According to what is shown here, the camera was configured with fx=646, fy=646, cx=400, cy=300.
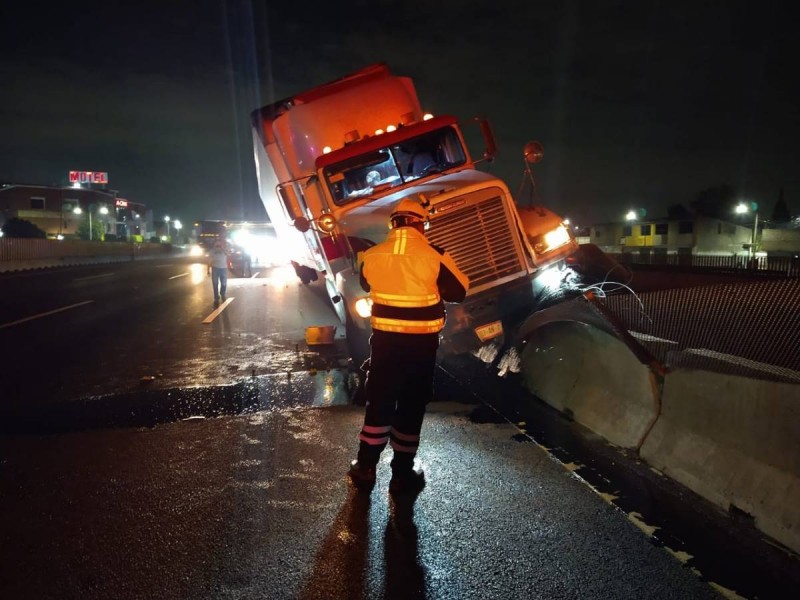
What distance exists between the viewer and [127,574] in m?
3.29

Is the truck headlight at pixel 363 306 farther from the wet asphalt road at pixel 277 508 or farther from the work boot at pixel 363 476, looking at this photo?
the work boot at pixel 363 476

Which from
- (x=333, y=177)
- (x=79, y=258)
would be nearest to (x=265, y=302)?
(x=333, y=177)

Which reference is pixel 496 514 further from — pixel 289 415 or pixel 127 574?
pixel 289 415

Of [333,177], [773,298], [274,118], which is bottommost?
[773,298]

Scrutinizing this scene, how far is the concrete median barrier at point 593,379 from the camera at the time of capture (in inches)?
195

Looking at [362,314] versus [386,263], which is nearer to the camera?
[386,263]

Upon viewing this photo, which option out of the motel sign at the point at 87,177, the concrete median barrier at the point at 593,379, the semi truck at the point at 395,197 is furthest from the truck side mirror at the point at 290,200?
the motel sign at the point at 87,177

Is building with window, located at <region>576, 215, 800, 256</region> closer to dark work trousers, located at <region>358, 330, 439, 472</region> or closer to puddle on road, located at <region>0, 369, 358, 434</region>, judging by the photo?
puddle on road, located at <region>0, 369, 358, 434</region>

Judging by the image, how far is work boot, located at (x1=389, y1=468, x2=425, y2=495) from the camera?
4.36 metres

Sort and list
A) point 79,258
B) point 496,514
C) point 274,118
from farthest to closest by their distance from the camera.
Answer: point 79,258, point 274,118, point 496,514

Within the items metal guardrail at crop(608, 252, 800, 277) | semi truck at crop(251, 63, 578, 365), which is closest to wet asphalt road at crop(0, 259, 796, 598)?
semi truck at crop(251, 63, 578, 365)

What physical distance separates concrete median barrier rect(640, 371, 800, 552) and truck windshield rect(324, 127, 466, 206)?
5130 mm

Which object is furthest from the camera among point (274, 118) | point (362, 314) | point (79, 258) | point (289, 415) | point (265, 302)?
point (79, 258)

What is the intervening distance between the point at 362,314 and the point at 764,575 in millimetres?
4902
